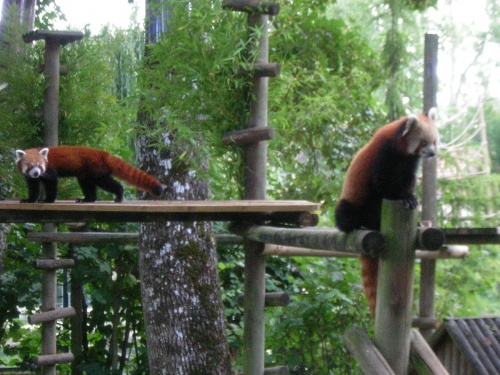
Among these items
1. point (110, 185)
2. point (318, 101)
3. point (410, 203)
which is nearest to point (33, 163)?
point (110, 185)

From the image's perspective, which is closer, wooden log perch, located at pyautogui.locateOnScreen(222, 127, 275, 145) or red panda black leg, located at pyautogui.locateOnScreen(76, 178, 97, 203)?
wooden log perch, located at pyautogui.locateOnScreen(222, 127, 275, 145)

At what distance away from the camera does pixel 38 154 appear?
141 inches

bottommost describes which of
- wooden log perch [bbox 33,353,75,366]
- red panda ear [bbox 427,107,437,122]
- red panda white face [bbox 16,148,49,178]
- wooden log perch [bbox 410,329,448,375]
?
wooden log perch [bbox 33,353,75,366]

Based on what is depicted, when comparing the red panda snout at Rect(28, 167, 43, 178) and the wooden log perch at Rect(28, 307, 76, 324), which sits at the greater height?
the red panda snout at Rect(28, 167, 43, 178)

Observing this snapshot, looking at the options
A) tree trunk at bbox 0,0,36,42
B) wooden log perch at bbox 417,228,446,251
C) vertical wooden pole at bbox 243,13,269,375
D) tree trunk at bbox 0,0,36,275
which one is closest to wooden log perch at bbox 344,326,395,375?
wooden log perch at bbox 417,228,446,251

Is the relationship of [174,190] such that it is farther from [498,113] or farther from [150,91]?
[498,113]

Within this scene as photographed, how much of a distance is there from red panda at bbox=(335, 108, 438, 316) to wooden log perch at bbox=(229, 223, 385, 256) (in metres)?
0.10

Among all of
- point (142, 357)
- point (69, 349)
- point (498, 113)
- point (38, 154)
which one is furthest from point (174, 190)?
point (498, 113)

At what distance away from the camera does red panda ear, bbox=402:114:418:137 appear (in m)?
2.61

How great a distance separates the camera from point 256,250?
3584 millimetres

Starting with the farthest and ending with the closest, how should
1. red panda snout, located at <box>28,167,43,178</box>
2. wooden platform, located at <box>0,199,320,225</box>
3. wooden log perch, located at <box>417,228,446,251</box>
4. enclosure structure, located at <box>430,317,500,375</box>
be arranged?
1. red panda snout, located at <box>28,167,43,178</box>
2. enclosure structure, located at <box>430,317,500,375</box>
3. wooden platform, located at <box>0,199,320,225</box>
4. wooden log perch, located at <box>417,228,446,251</box>

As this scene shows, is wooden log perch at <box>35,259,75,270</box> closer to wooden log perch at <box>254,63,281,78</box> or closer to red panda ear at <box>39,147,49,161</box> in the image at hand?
red panda ear at <box>39,147,49,161</box>

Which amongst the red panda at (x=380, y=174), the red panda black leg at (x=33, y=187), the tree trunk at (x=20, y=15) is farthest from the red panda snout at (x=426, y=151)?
the tree trunk at (x=20, y=15)

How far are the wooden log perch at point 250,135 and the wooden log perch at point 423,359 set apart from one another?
150cm
